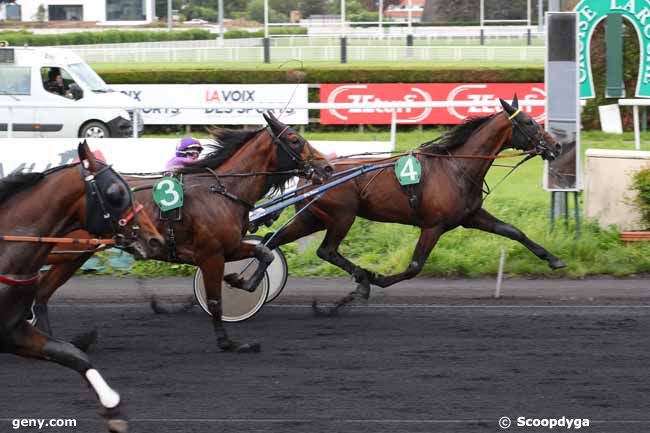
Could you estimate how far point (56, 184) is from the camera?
531 centimetres

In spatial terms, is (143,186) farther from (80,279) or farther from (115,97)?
(115,97)

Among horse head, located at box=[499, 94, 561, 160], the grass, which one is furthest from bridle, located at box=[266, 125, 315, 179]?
the grass

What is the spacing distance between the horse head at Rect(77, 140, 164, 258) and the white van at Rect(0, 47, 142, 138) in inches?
500

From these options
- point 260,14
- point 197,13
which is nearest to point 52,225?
point 260,14

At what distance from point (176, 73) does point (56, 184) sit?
19.3m

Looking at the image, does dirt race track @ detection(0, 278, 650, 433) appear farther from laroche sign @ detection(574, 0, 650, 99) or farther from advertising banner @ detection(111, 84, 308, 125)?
advertising banner @ detection(111, 84, 308, 125)

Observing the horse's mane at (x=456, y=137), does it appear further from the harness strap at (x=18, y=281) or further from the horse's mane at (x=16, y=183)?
the harness strap at (x=18, y=281)

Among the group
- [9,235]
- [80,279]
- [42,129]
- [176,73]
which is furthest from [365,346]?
[176,73]

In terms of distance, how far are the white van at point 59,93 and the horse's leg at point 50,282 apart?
1061 centimetres

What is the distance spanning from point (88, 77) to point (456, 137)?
12.4m

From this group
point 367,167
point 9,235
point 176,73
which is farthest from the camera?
point 176,73

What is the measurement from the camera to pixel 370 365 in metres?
6.66

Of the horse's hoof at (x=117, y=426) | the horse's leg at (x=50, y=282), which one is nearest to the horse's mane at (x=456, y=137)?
the horse's leg at (x=50, y=282)

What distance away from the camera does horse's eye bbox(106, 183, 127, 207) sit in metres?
5.22
